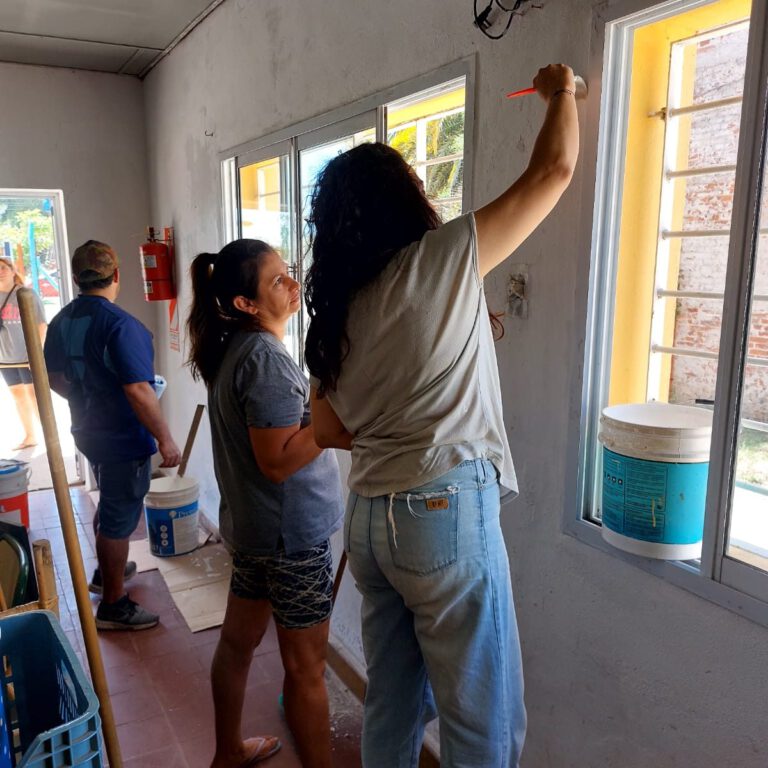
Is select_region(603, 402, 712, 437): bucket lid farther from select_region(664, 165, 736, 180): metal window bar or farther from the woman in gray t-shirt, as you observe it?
the woman in gray t-shirt

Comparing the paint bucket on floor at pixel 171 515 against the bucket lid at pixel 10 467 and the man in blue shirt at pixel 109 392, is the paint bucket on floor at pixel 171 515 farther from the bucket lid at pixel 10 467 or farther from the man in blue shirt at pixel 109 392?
the bucket lid at pixel 10 467

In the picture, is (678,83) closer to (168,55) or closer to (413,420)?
(413,420)

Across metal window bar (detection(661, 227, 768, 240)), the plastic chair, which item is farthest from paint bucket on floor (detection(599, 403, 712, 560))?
the plastic chair

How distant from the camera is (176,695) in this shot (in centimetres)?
247

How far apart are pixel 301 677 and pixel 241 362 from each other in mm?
808

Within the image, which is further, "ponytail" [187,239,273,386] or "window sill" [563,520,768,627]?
"ponytail" [187,239,273,386]

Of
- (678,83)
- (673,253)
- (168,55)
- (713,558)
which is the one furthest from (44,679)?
(168,55)

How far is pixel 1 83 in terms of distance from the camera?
13.7ft

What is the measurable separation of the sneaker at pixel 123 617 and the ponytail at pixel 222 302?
165cm

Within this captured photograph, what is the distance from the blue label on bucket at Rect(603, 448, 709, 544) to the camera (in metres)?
1.22

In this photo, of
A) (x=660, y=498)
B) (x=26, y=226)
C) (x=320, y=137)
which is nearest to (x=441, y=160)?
(x=320, y=137)

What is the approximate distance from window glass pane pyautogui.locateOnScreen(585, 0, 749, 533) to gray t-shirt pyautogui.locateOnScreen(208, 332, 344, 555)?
2.13 feet

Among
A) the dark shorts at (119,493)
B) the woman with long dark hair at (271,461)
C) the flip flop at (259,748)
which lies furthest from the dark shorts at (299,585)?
the dark shorts at (119,493)

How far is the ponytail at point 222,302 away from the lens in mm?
1663
